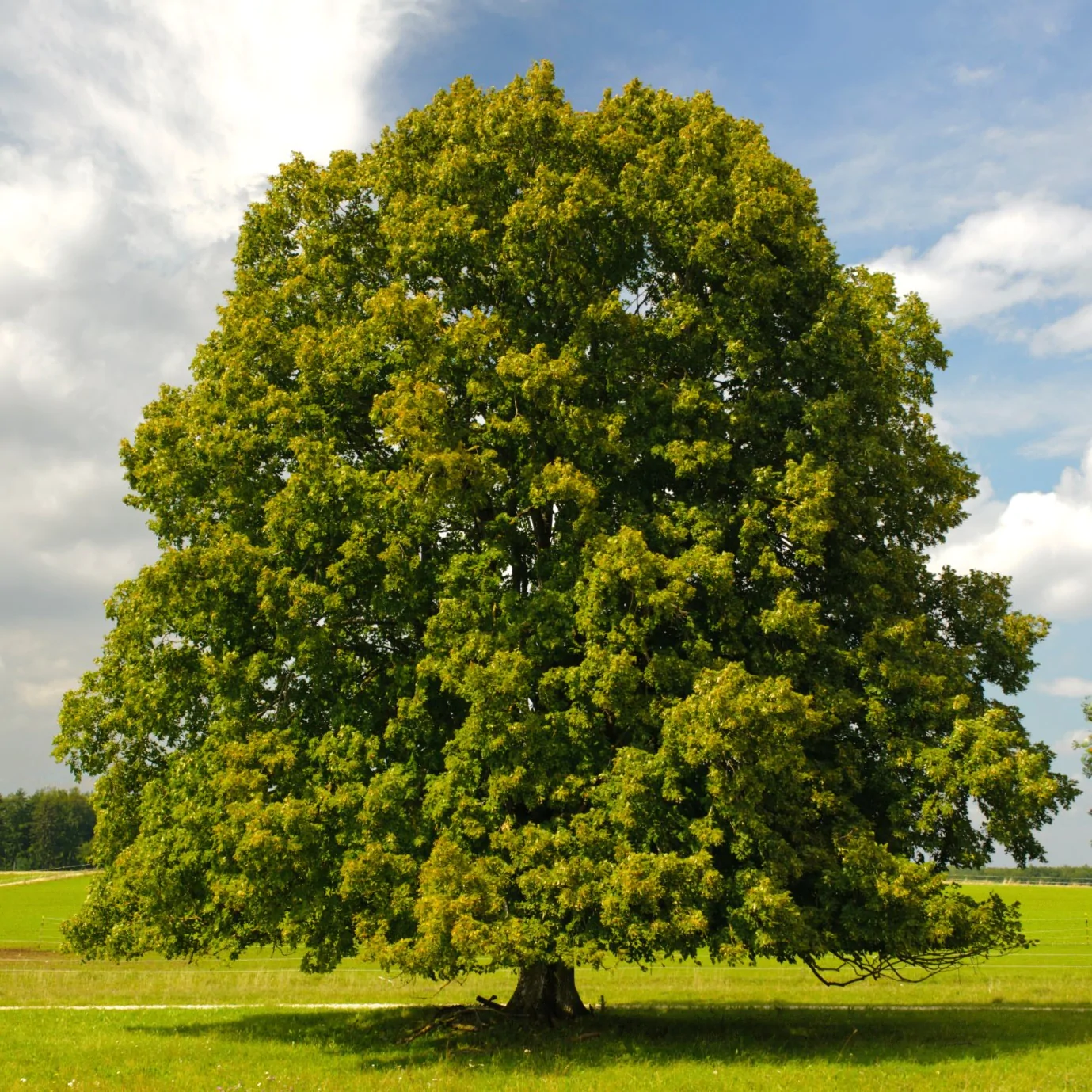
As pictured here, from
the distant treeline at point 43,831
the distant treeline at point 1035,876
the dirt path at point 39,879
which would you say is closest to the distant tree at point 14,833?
the distant treeline at point 43,831

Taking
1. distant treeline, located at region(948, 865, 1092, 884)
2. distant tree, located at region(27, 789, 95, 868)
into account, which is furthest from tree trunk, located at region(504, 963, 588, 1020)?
distant tree, located at region(27, 789, 95, 868)

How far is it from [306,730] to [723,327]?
11.8m

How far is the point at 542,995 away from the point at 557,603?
8517mm

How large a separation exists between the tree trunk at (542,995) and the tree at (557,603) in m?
0.09

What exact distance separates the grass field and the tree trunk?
0.37 metres

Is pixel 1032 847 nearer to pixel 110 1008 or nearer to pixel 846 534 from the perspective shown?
pixel 846 534

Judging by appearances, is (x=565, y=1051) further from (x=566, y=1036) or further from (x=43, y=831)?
(x=43, y=831)

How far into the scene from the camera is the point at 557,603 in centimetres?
1884

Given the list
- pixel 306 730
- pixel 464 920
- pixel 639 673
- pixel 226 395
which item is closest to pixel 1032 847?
pixel 639 673

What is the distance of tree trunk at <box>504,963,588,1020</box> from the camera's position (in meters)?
20.7

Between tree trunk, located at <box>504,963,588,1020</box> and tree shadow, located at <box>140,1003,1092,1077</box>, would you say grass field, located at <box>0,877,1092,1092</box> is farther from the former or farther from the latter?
tree trunk, located at <box>504,963,588,1020</box>

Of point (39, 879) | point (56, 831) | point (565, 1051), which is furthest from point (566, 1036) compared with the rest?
point (56, 831)

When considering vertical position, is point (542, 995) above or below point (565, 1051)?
above

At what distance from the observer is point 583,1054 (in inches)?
691
